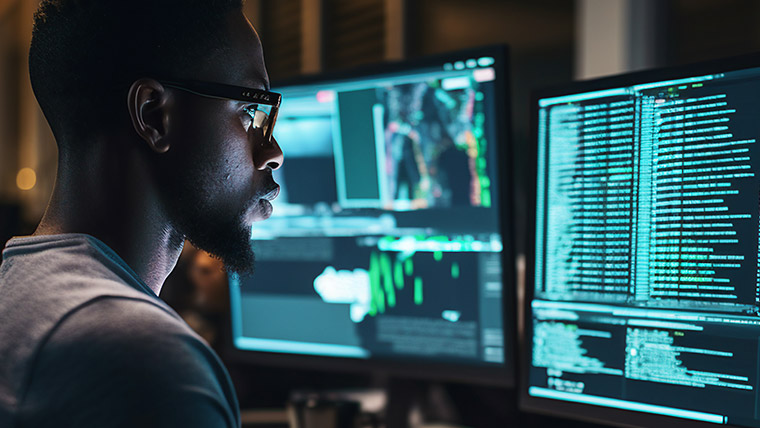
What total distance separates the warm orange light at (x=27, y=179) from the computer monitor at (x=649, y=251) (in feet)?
11.9

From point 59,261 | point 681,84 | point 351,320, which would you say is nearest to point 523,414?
point 351,320

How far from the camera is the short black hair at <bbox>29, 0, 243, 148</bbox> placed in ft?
2.14

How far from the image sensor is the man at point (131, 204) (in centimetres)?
48

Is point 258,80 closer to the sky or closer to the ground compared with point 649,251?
closer to the sky

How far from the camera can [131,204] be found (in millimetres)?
663

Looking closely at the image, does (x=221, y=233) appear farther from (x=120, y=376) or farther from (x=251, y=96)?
(x=120, y=376)

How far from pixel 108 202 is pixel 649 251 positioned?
578 millimetres

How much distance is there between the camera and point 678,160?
770mm

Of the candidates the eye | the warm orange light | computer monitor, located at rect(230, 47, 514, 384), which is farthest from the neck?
the warm orange light

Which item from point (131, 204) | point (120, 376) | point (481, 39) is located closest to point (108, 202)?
point (131, 204)

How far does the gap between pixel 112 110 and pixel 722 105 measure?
0.63m

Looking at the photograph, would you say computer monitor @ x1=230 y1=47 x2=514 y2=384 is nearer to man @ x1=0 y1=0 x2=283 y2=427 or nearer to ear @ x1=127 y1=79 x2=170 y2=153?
man @ x1=0 y1=0 x2=283 y2=427

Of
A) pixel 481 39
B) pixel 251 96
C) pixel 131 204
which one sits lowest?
pixel 131 204

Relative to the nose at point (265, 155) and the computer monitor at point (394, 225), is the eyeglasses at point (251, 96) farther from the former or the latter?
the computer monitor at point (394, 225)
